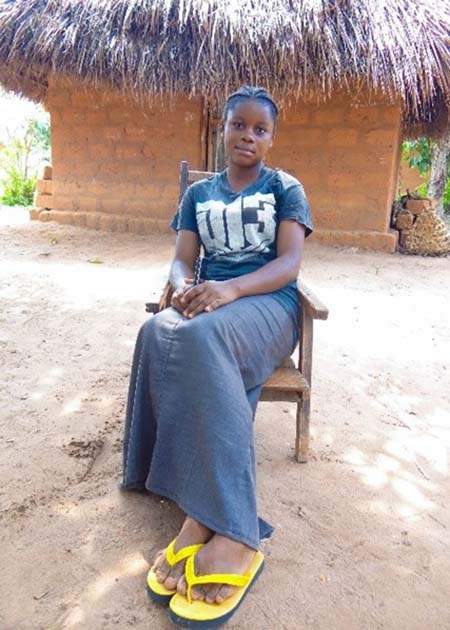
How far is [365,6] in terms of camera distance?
17.6 feet

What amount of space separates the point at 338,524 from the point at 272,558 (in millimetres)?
279

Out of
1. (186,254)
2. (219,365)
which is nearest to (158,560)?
(219,365)

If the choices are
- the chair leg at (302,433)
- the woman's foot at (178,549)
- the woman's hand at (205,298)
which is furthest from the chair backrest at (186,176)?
the woman's foot at (178,549)

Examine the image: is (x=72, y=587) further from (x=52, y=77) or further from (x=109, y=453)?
(x=52, y=77)

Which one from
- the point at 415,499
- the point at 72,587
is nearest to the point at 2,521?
the point at 72,587

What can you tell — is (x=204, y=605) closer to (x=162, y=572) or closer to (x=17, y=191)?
(x=162, y=572)

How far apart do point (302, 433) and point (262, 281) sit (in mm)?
636

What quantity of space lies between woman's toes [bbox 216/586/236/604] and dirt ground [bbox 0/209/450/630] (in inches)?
2.7

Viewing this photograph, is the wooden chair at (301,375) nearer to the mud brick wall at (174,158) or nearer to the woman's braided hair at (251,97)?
the woman's braided hair at (251,97)

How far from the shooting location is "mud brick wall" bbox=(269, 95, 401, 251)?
5.98m

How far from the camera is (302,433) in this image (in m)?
2.04

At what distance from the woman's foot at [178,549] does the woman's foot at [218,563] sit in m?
0.03

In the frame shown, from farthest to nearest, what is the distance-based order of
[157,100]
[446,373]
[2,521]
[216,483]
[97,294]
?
1. [157,100]
2. [97,294]
3. [446,373]
4. [2,521]
5. [216,483]

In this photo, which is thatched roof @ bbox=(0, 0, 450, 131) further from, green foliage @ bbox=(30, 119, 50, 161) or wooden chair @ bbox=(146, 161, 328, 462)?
green foliage @ bbox=(30, 119, 50, 161)
